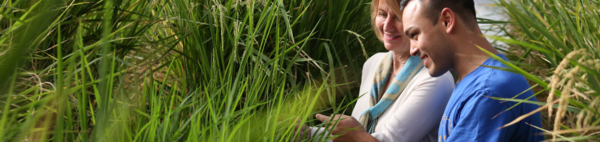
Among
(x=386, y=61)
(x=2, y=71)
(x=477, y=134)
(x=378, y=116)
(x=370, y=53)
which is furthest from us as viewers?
Answer: (x=370, y=53)

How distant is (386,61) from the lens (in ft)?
6.87

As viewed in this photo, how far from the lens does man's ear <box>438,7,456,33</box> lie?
3.82ft

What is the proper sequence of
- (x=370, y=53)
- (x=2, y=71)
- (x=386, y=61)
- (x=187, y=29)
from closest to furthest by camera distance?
(x=2, y=71)
(x=187, y=29)
(x=386, y=61)
(x=370, y=53)

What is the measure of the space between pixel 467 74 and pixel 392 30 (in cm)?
65

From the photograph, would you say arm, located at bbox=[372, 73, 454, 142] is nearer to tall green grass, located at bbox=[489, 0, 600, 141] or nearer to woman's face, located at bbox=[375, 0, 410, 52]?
woman's face, located at bbox=[375, 0, 410, 52]

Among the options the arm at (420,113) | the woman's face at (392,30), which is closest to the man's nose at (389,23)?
the woman's face at (392,30)

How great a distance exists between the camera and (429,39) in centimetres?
123

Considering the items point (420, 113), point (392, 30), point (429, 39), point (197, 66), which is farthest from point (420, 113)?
point (197, 66)

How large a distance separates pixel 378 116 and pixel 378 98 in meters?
0.12

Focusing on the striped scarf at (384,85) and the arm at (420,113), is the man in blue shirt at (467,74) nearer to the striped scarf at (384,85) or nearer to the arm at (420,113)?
the arm at (420,113)

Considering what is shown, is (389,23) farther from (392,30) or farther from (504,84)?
(504,84)

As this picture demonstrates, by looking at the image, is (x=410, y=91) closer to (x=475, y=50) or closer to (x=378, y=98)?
(x=378, y=98)

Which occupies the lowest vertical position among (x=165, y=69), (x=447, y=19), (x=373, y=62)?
(x=373, y=62)

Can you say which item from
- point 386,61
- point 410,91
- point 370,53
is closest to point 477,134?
point 410,91
